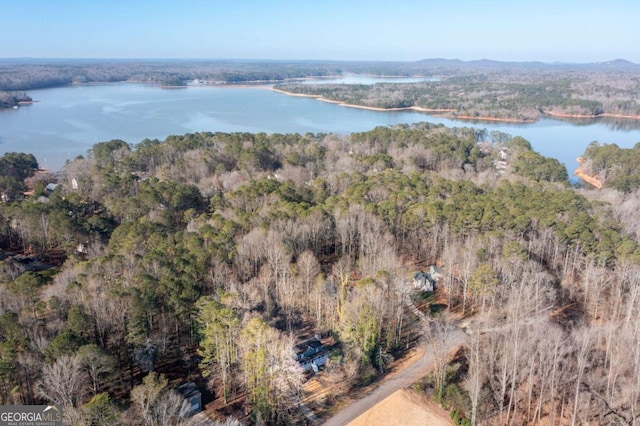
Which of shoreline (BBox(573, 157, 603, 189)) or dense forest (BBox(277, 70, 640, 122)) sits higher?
dense forest (BBox(277, 70, 640, 122))

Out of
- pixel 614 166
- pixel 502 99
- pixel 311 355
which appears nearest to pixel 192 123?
pixel 614 166

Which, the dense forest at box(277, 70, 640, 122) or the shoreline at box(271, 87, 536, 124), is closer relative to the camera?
the shoreline at box(271, 87, 536, 124)

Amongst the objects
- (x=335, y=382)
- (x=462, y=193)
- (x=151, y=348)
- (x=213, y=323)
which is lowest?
(x=335, y=382)

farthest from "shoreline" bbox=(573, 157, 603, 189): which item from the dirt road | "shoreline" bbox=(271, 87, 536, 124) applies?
the dirt road

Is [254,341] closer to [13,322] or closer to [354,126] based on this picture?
[13,322]

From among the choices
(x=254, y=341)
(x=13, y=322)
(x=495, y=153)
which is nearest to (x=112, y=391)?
(x=13, y=322)

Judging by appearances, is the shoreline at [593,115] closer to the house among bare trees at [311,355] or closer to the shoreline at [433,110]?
the shoreline at [433,110]

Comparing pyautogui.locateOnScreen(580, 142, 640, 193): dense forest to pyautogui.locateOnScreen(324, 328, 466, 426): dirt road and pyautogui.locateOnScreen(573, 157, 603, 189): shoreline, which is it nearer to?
pyautogui.locateOnScreen(573, 157, 603, 189): shoreline
